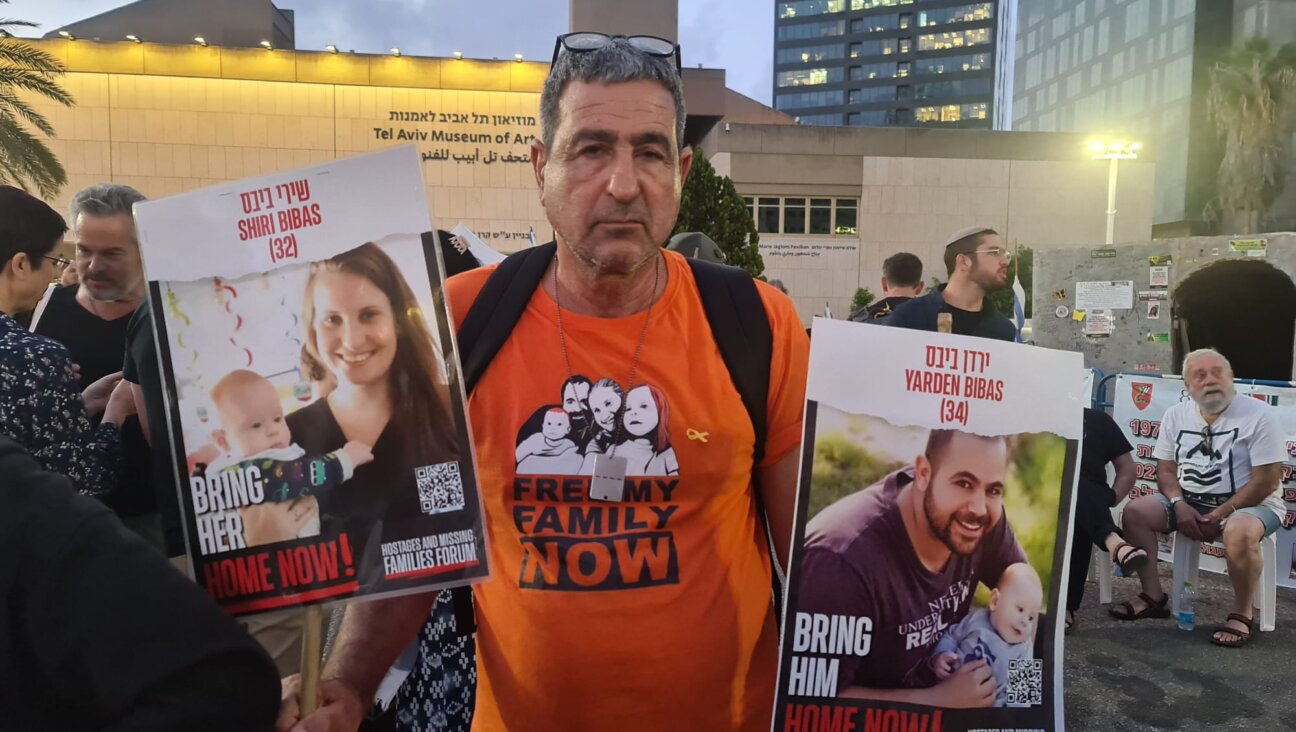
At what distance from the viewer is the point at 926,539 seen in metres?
1.46

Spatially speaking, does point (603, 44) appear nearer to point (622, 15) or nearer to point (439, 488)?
point (439, 488)

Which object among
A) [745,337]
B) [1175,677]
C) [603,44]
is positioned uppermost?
[603,44]

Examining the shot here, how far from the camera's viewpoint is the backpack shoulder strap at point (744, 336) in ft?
5.26

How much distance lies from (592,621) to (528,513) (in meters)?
0.23

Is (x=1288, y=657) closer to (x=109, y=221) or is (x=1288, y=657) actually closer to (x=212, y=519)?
(x=212, y=519)

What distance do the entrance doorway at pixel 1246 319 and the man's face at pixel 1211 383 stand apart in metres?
4.10

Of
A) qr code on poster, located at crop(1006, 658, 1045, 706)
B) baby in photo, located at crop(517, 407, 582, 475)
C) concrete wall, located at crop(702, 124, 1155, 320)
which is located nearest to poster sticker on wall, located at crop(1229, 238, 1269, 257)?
qr code on poster, located at crop(1006, 658, 1045, 706)

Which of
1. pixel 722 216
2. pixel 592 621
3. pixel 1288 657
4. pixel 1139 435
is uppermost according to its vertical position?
pixel 722 216

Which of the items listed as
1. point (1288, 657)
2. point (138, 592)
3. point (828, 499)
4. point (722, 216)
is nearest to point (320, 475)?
point (138, 592)

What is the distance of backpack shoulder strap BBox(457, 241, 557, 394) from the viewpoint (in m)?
1.59

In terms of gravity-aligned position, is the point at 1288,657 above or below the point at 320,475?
below

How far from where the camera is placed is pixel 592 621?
1.49 meters

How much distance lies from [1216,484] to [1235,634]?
104cm

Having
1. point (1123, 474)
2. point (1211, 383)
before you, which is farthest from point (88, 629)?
point (1211, 383)
